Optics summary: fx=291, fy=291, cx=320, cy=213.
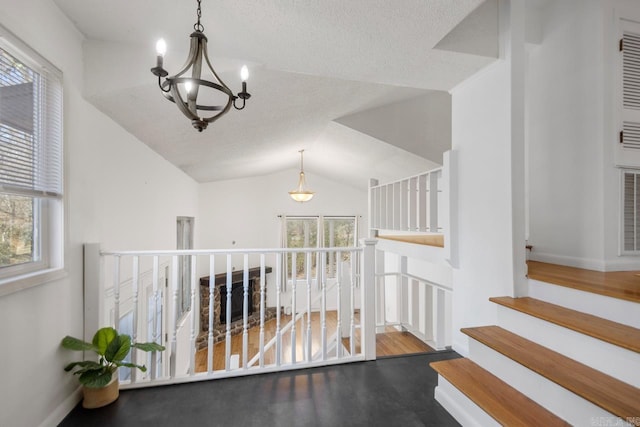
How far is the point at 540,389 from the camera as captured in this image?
4.45 feet

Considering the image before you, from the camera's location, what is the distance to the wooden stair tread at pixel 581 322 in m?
1.21

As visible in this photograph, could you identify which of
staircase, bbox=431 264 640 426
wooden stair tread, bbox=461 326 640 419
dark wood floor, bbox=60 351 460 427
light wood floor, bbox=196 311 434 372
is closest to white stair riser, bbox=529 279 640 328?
staircase, bbox=431 264 640 426

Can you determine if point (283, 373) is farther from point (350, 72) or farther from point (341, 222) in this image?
point (341, 222)

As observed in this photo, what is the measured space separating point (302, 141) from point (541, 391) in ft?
14.7

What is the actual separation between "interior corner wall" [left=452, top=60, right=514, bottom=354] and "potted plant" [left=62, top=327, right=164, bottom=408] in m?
2.27

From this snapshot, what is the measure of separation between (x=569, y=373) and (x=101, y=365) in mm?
2480

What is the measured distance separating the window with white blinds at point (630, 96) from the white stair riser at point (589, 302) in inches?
41.8

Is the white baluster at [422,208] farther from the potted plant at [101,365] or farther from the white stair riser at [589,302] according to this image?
the potted plant at [101,365]

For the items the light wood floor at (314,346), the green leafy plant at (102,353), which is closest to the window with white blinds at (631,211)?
the light wood floor at (314,346)

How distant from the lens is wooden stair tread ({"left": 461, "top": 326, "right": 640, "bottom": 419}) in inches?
42.6

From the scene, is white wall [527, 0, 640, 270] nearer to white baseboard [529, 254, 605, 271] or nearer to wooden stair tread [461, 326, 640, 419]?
white baseboard [529, 254, 605, 271]

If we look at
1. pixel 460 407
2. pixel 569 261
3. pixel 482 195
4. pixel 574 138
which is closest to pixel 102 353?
pixel 460 407

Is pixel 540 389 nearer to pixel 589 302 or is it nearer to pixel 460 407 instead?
pixel 460 407

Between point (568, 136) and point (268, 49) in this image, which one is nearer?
point (268, 49)
